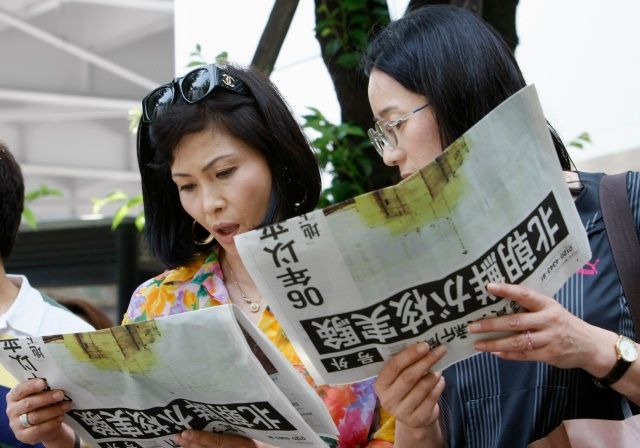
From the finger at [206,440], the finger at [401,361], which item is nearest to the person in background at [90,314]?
the finger at [206,440]

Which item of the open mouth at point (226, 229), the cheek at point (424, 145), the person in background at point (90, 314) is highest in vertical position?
the cheek at point (424, 145)

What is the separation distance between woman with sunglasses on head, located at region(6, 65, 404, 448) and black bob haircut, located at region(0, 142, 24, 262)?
82 centimetres

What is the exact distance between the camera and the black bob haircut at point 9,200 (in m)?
3.45

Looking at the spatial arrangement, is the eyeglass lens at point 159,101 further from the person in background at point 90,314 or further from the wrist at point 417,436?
the person in background at point 90,314

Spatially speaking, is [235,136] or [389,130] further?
[235,136]

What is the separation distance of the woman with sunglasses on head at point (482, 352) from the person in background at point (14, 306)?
1.17 meters

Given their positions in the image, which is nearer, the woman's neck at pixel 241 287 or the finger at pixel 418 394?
the finger at pixel 418 394

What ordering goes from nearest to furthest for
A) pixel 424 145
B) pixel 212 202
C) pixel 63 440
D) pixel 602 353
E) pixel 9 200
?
1. pixel 602 353
2. pixel 424 145
3. pixel 212 202
4. pixel 63 440
5. pixel 9 200

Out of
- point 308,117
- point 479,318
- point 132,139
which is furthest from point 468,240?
point 132,139

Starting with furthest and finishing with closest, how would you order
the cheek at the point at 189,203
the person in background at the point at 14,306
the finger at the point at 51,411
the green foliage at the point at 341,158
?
1. the green foliage at the point at 341,158
2. the person in background at the point at 14,306
3. the cheek at the point at 189,203
4. the finger at the point at 51,411

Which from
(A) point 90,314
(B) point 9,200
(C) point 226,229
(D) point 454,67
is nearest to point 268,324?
(C) point 226,229

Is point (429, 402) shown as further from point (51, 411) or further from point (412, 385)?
point (51, 411)

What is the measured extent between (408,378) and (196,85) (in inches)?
39.1

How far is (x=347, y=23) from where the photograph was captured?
3.91 metres
